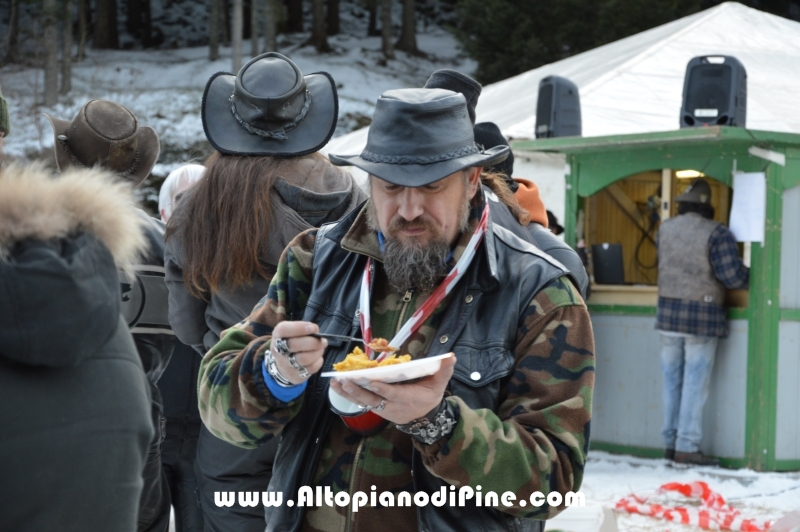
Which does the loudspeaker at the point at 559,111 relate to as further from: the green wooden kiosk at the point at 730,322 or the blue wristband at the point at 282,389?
the blue wristband at the point at 282,389

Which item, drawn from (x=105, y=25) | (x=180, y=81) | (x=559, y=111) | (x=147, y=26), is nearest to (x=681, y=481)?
(x=559, y=111)

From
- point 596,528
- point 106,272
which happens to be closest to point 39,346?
point 106,272

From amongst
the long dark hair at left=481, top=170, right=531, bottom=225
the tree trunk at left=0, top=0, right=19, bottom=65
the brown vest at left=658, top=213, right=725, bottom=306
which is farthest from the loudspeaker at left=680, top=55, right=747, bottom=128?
the tree trunk at left=0, top=0, right=19, bottom=65

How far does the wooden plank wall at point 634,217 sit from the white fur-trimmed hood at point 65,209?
28.5ft

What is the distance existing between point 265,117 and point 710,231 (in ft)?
17.4

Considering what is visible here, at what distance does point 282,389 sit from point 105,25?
123 ft

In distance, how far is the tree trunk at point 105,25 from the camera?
36.6m

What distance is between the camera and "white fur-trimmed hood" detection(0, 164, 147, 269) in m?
1.91

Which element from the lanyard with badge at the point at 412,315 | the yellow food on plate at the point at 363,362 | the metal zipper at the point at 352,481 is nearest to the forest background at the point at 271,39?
the lanyard with badge at the point at 412,315

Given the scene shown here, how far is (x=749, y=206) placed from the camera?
773 centimetres

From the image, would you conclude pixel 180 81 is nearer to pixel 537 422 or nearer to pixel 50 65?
pixel 50 65

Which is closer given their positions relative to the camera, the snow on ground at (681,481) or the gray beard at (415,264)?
the gray beard at (415,264)

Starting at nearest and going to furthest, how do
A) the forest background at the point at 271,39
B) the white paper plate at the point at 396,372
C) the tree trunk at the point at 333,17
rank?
the white paper plate at the point at 396,372 < the forest background at the point at 271,39 < the tree trunk at the point at 333,17

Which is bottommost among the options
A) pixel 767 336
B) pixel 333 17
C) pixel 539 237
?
pixel 767 336
